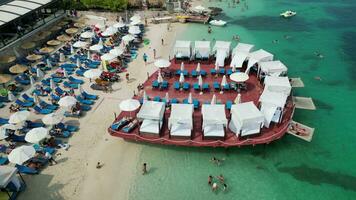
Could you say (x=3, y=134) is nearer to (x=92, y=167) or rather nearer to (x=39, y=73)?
(x=92, y=167)

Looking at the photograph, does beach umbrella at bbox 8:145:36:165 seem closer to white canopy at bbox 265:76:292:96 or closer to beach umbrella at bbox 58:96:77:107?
beach umbrella at bbox 58:96:77:107

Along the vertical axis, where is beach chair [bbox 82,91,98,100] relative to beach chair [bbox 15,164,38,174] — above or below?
above

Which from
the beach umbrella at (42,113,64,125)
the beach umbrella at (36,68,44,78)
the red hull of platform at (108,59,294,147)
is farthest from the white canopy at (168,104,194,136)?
the beach umbrella at (36,68,44,78)

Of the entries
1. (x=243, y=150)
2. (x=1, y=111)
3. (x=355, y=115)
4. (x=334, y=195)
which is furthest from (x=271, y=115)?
(x=1, y=111)

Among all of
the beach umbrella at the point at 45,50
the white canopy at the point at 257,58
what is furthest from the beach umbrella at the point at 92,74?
the white canopy at the point at 257,58

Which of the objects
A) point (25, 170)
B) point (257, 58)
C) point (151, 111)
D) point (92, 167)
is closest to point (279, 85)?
A: point (257, 58)

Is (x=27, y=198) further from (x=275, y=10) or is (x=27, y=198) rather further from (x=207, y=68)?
(x=275, y=10)

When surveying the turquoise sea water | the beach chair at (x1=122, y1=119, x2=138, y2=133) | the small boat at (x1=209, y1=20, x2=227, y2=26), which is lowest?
the turquoise sea water
